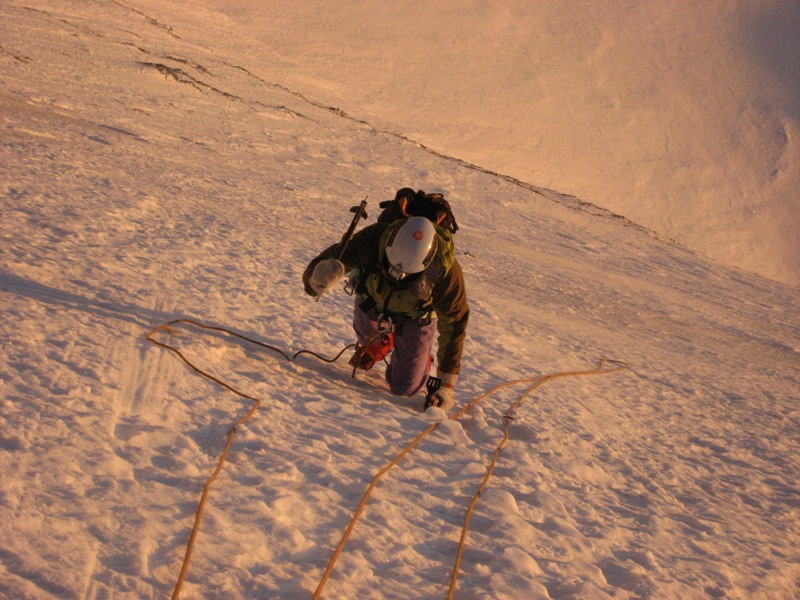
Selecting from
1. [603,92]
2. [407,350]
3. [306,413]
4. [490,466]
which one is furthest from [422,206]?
[603,92]

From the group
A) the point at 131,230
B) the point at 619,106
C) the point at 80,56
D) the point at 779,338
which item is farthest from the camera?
the point at 619,106

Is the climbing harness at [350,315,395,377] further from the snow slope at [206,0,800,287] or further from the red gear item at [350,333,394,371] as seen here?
the snow slope at [206,0,800,287]

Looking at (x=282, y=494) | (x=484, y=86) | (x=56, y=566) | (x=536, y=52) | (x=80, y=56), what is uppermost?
(x=536, y=52)

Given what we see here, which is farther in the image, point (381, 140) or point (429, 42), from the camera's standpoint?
point (429, 42)

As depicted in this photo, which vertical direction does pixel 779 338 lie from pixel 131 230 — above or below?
above

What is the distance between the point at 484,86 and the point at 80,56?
12.1m

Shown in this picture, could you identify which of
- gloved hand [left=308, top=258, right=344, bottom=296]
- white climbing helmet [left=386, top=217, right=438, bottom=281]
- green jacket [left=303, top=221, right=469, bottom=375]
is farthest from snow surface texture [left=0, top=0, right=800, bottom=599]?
white climbing helmet [left=386, top=217, right=438, bottom=281]

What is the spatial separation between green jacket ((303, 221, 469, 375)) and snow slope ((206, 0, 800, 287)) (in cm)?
978

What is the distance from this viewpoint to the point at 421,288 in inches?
128

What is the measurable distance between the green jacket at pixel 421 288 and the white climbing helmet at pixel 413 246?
9 cm

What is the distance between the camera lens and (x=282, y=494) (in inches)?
95.9

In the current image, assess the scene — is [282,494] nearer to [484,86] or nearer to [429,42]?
[484,86]

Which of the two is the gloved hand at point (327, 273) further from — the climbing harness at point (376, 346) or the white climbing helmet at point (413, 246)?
the climbing harness at point (376, 346)

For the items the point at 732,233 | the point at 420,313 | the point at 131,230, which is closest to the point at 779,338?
the point at 420,313
